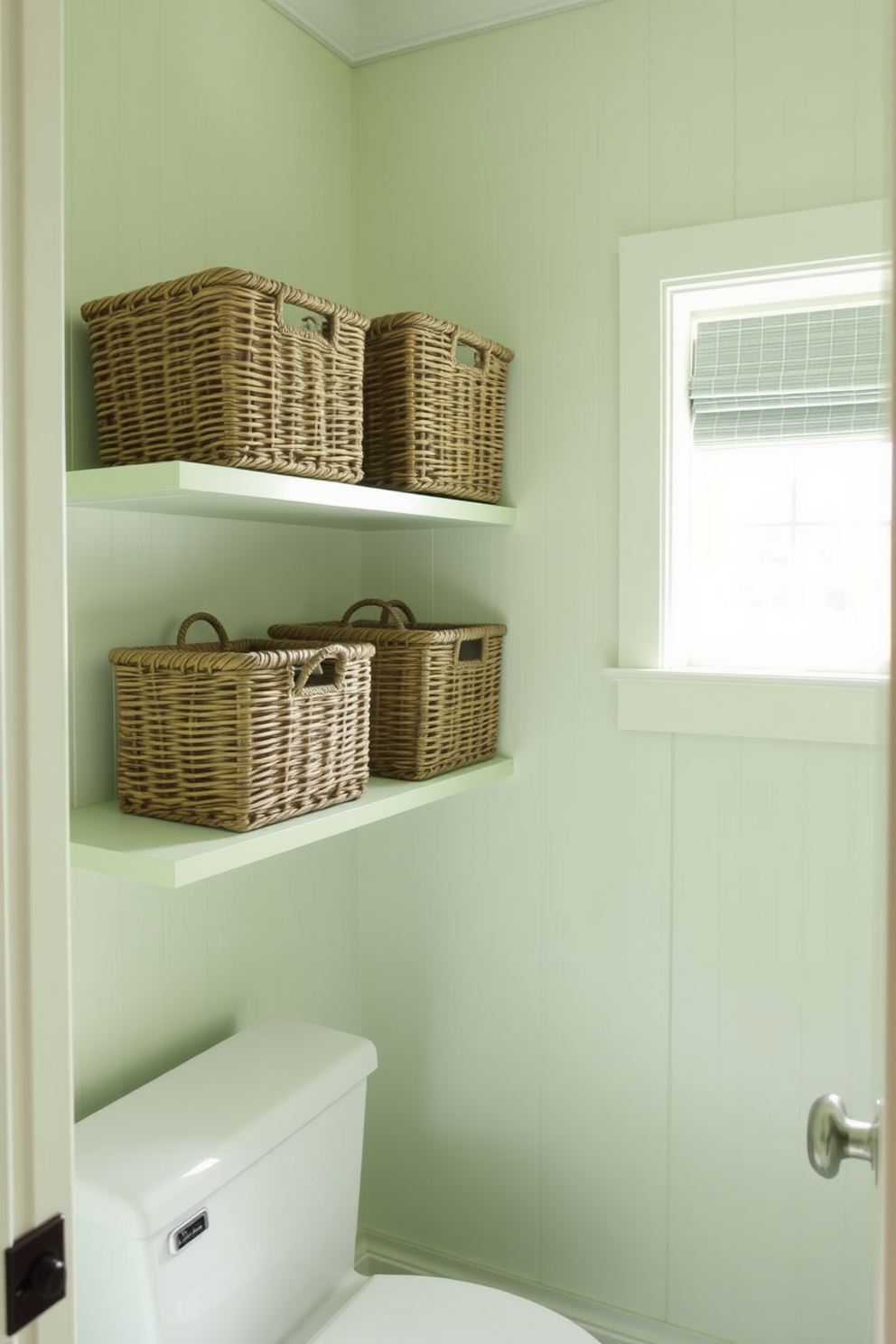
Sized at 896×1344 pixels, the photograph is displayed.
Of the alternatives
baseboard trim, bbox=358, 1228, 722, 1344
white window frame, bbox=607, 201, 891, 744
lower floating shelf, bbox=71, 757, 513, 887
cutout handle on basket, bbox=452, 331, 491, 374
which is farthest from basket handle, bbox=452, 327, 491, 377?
baseboard trim, bbox=358, 1228, 722, 1344

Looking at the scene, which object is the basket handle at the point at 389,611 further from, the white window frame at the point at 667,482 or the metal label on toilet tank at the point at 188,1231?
the metal label on toilet tank at the point at 188,1231

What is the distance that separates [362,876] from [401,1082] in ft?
1.33

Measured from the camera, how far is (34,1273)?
0.78 meters

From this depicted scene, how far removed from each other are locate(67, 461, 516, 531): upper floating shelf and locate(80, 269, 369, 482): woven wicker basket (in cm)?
3

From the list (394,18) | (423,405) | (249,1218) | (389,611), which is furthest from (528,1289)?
(394,18)

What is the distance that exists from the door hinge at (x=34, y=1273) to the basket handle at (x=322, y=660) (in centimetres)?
77

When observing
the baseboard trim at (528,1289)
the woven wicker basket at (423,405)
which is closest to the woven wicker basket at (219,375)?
the woven wicker basket at (423,405)

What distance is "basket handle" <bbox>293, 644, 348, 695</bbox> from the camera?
4.80 ft

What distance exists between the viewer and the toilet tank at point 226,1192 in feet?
4.27

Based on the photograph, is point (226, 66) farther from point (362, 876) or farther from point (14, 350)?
point (362, 876)

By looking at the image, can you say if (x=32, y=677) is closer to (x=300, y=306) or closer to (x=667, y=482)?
(x=300, y=306)

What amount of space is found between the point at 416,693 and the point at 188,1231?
83 cm

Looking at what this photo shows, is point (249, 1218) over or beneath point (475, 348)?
beneath

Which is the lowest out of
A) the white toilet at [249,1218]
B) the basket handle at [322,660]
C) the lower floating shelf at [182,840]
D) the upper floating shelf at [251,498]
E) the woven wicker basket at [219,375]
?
the white toilet at [249,1218]
